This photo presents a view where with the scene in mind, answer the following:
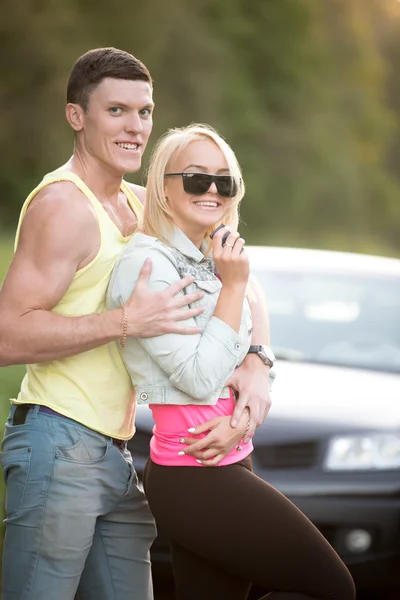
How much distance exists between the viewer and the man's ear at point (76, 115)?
3047 millimetres

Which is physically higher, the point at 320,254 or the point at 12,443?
the point at 320,254

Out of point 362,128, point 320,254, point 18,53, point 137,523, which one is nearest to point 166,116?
point 18,53

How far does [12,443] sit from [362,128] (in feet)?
105

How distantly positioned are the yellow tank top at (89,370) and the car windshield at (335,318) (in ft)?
8.31

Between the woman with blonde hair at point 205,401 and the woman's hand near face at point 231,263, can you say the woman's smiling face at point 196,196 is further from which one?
the woman's hand near face at point 231,263

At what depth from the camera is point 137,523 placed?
3.15 meters

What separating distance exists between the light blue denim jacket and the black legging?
21 cm

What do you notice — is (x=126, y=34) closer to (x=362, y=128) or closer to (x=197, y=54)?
(x=197, y=54)

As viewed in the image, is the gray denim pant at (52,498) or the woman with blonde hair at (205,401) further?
the gray denim pant at (52,498)

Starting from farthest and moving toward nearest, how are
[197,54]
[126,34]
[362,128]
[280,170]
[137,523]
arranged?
[362,128] < [280,170] < [197,54] < [126,34] < [137,523]

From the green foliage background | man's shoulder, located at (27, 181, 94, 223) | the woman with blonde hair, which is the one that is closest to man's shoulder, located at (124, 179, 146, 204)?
the woman with blonde hair

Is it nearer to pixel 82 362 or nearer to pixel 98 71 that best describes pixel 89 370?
pixel 82 362

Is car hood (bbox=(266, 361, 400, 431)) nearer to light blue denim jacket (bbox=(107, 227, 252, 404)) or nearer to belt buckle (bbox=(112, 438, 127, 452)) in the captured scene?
belt buckle (bbox=(112, 438, 127, 452))

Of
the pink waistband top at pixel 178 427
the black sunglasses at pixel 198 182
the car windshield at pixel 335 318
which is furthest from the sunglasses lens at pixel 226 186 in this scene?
the car windshield at pixel 335 318
